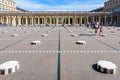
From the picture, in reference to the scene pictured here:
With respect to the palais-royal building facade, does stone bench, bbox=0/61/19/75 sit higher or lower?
lower

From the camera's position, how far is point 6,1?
111m

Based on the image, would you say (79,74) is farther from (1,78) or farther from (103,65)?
(1,78)

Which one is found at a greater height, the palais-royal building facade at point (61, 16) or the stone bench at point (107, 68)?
the palais-royal building facade at point (61, 16)

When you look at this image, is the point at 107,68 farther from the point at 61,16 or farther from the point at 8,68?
the point at 61,16

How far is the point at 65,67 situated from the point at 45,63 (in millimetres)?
1074

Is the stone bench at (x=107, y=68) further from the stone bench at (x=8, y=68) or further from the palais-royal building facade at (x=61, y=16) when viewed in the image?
the palais-royal building facade at (x=61, y=16)

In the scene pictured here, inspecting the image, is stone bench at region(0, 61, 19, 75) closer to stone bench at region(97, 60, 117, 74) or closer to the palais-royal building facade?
stone bench at region(97, 60, 117, 74)

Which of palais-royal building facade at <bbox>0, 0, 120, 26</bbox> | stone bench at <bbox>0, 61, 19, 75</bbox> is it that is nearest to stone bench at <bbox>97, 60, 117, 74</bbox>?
stone bench at <bbox>0, 61, 19, 75</bbox>

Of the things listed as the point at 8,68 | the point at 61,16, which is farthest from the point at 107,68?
the point at 61,16

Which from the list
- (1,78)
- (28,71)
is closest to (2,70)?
(1,78)

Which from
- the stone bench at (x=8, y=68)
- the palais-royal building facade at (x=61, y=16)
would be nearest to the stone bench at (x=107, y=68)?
the stone bench at (x=8, y=68)

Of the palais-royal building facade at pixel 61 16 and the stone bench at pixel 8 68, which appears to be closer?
the stone bench at pixel 8 68

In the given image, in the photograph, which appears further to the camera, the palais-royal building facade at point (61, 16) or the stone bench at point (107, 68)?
the palais-royal building facade at point (61, 16)

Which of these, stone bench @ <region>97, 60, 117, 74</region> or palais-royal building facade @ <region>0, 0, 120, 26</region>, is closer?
stone bench @ <region>97, 60, 117, 74</region>
